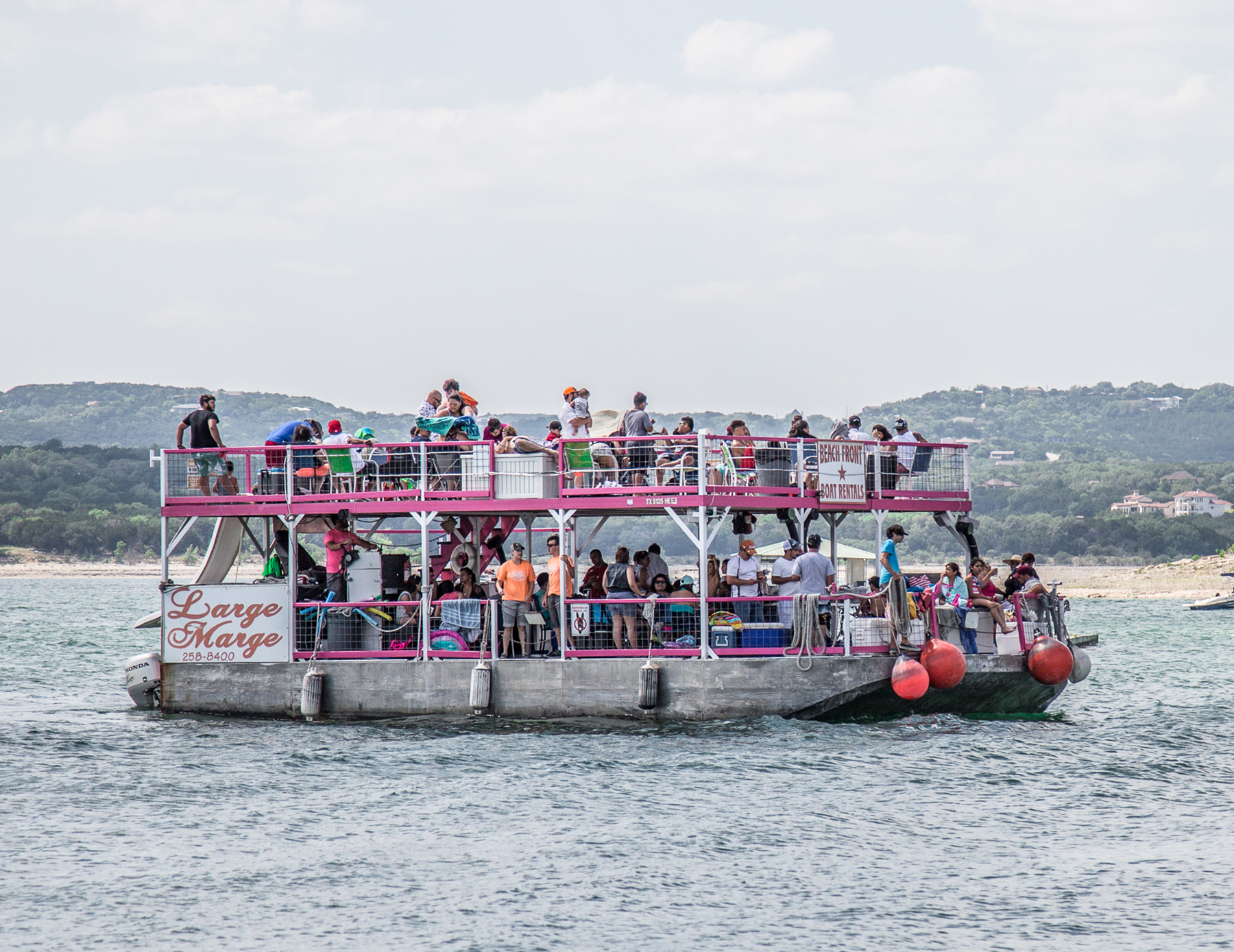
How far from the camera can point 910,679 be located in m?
19.8

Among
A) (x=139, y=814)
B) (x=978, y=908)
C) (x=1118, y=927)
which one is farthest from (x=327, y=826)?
(x=1118, y=927)

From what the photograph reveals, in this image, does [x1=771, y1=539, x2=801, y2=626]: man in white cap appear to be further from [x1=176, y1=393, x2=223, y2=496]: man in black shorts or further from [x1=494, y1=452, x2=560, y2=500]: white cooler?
[x1=176, y1=393, x2=223, y2=496]: man in black shorts

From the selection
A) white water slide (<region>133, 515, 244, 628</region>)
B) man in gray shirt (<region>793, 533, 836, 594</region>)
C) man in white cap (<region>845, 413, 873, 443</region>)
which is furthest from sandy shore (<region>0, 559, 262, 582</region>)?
man in gray shirt (<region>793, 533, 836, 594</region>)

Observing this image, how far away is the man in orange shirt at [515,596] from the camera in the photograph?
68.5 ft

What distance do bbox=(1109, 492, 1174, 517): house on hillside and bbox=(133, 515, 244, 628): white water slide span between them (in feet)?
516

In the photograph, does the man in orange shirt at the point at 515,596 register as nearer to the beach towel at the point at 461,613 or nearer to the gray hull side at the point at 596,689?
the beach towel at the point at 461,613

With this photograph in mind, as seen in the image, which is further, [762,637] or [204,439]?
[204,439]

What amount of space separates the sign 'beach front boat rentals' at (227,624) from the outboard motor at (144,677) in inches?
46.6

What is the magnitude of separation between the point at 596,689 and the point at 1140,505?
16385 centimetres

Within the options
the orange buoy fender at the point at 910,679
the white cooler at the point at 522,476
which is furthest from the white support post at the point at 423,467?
the orange buoy fender at the point at 910,679

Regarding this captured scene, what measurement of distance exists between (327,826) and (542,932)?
436cm

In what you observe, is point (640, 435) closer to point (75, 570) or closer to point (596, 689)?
point (596, 689)

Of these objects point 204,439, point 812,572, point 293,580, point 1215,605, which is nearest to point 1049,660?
point 812,572

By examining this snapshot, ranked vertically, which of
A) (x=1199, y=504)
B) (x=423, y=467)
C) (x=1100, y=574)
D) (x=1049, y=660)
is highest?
(x=1199, y=504)
